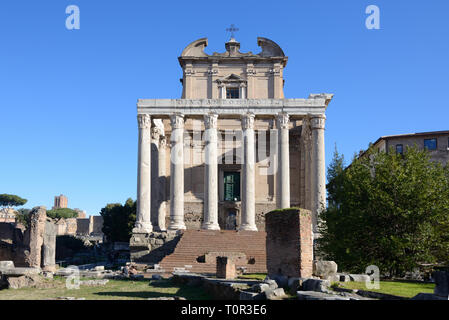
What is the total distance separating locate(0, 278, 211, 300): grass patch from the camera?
16.2m

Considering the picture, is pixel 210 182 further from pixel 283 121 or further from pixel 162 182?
pixel 283 121

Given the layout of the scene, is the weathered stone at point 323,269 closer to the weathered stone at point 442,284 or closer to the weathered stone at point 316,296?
the weathered stone at point 316,296

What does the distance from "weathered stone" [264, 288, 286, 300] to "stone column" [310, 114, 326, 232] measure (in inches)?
732

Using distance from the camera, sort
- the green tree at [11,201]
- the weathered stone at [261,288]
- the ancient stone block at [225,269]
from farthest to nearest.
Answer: the green tree at [11,201] → the ancient stone block at [225,269] → the weathered stone at [261,288]

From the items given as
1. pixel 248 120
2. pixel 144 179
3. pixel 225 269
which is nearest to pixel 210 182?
pixel 144 179

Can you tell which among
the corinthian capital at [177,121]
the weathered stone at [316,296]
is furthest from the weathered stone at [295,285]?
the corinthian capital at [177,121]

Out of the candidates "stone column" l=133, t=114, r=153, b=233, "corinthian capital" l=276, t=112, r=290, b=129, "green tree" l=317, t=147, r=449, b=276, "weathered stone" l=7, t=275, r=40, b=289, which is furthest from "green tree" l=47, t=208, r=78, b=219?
"green tree" l=317, t=147, r=449, b=276

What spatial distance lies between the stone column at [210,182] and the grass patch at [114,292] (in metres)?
11.6

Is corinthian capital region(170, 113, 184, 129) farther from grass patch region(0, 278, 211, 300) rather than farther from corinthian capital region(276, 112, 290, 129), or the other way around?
grass patch region(0, 278, 211, 300)

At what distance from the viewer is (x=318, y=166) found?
32.2m

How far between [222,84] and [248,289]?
26.5m

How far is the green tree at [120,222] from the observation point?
174ft
